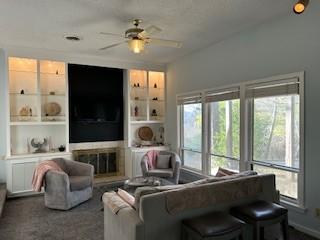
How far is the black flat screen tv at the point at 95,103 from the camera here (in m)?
5.66

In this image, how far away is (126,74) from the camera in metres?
6.11

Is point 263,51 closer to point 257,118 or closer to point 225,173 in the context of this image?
point 257,118

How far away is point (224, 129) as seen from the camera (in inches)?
183

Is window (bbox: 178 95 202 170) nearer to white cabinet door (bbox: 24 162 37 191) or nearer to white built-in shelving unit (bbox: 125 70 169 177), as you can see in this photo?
white built-in shelving unit (bbox: 125 70 169 177)

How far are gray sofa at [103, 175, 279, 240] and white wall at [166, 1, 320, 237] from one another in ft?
2.74

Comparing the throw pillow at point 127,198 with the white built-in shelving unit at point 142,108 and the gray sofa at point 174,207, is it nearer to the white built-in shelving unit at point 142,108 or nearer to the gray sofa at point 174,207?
the gray sofa at point 174,207

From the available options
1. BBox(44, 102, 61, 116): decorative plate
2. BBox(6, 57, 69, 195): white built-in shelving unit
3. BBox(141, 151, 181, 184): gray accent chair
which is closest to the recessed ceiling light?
BBox(6, 57, 69, 195): white built-in shelving unit

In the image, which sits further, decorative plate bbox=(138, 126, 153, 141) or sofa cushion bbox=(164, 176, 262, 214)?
decorative plate bbox=(138, 126, 153, 141)

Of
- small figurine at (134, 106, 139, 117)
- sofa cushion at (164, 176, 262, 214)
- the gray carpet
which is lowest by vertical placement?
the gray carpet

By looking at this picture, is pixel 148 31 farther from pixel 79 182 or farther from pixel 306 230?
pixel 306 230

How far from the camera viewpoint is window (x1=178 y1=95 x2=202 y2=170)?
5.38m

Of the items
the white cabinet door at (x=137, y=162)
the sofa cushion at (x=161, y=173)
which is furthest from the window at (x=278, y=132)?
the white cabinet door at (x=137, y=162)

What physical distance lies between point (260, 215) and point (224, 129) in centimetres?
232

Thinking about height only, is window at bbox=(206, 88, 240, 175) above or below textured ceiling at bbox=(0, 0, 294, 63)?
below
